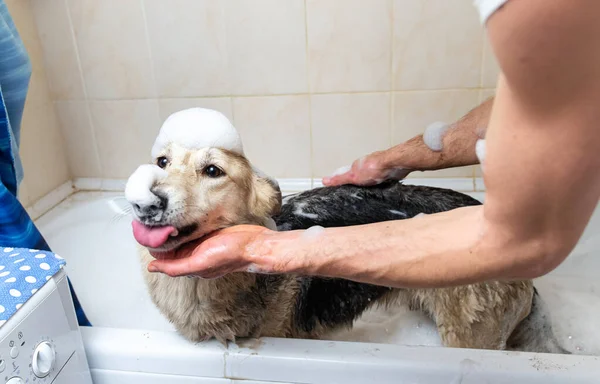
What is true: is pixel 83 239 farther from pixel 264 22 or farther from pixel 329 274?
pixel 329 274

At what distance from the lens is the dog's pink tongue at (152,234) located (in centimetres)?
91

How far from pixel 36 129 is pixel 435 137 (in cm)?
152

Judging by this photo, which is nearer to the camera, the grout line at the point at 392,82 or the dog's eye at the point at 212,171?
the dog's eye at the point at 212,171

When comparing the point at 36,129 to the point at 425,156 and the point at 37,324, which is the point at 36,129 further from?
the point at 425,156

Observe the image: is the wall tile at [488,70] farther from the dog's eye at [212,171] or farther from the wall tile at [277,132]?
the dog's eye at [212,171]

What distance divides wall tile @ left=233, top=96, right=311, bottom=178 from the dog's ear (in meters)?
0.80

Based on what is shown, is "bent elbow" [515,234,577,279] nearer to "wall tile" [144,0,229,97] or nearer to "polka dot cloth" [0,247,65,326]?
"polka dot cloth" [0,247,65,326]

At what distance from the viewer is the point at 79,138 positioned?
2133 mm

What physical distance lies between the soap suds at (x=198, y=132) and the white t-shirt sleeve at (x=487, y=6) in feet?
2.42

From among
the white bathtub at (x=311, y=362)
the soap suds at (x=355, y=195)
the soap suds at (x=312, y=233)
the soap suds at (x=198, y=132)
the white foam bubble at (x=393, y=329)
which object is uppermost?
the soap suds at (x=198, y=132)

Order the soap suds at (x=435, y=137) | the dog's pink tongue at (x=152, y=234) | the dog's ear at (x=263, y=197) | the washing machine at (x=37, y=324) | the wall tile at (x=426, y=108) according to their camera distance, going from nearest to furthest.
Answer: the washing machine at (x=37, y=324)
the dog's pink tongue at (x=152, y=234)
the dog's ear at (x=263, y=197)
the soap suds at (x=435, y=137)
the wall tile at (x=426, y=108)

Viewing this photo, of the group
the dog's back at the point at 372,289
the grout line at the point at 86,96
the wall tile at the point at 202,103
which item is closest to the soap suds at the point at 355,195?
the dog's back at the point at 372,289

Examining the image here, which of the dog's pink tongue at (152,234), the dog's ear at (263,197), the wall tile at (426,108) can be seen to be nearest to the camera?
the dog's pink tongue at (152,234)

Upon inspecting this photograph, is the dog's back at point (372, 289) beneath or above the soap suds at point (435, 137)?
beneath
